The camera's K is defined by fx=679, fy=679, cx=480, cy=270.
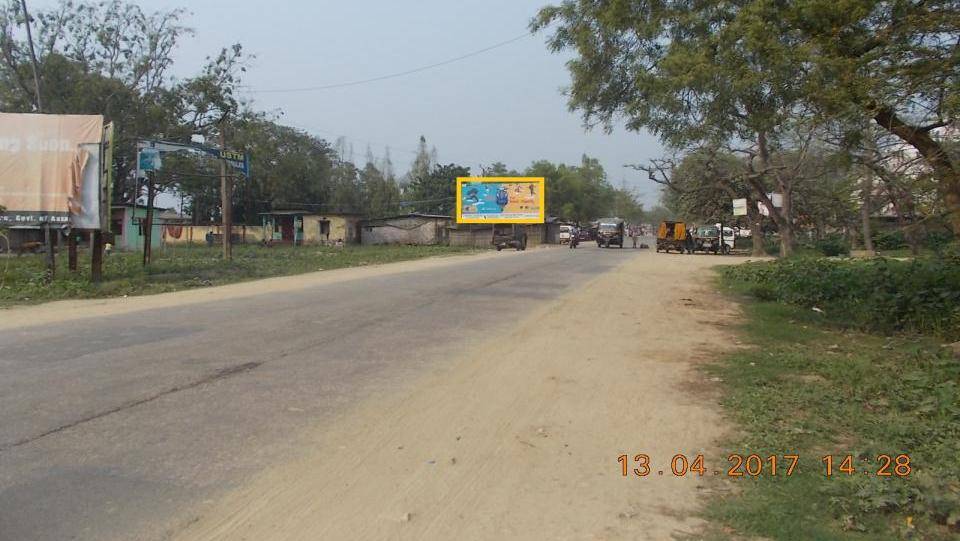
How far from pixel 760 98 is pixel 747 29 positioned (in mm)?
1232

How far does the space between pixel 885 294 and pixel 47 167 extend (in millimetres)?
18336

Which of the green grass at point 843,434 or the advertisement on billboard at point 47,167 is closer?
the green grass at point 843,434

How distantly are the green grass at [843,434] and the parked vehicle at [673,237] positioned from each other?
37.4 metres

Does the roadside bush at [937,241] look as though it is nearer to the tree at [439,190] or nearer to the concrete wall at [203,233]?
the concrete wall at [203,233]

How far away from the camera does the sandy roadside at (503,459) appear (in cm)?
374

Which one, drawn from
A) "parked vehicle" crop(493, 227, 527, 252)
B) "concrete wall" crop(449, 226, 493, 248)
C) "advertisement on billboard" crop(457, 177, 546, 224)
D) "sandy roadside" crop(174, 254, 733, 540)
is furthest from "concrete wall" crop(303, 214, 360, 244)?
"sandy roadside" crop(174, 254, 733, 540)

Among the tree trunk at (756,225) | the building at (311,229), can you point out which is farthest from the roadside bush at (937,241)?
the building at (311,229)

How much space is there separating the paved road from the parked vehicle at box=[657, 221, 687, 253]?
3590cm

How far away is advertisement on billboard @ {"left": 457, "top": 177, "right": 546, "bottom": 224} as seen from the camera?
196 feet

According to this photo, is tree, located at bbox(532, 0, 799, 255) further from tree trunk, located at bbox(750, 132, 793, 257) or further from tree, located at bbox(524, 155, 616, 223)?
tree, located at bbox(524, 155, 616, 223)

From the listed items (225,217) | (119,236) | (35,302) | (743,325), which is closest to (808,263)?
(743,325)

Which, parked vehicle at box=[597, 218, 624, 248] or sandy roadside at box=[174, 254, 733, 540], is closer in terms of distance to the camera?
sandy roadside at box=[174, 254, 733, 540]

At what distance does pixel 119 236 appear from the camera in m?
38.1

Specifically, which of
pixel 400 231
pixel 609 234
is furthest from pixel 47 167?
pixel 609 234
